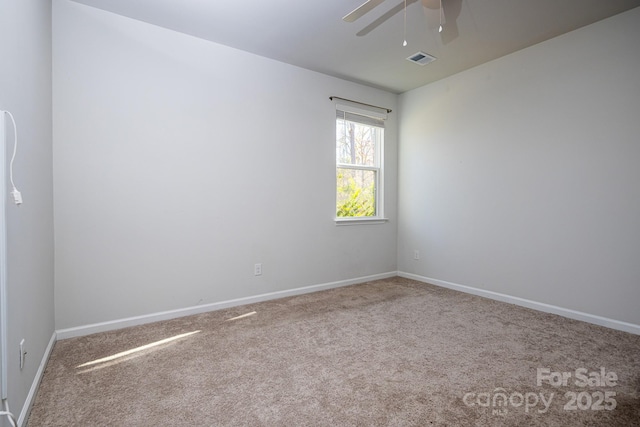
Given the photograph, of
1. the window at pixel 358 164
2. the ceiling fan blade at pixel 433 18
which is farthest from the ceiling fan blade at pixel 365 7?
A: the window at pixel 358 164

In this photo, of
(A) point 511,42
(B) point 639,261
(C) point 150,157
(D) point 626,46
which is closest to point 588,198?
(B) point 639,261

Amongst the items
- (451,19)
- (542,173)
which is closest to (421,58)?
(451,19)

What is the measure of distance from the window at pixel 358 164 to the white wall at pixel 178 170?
0.64 feet

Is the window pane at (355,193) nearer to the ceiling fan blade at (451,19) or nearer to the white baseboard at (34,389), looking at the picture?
the ceiling fan blade at (451,19)

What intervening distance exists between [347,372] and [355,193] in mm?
2613

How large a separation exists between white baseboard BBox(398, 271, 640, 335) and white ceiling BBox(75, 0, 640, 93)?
100.0 inches

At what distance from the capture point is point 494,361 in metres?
2.07

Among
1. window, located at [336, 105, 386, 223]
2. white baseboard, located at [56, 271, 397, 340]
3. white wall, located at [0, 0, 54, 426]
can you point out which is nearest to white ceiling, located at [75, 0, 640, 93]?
window, located at [336, 105, 386, 223]

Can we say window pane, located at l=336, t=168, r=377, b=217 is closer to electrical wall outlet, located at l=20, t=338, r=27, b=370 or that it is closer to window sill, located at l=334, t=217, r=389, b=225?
window sill, located at l=334, t=217, r=389, b=225

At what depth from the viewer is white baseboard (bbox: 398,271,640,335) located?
2584 mm

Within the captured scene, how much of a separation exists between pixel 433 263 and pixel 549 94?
2.21 m

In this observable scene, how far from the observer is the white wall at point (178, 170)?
2.45 metres

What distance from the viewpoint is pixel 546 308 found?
304 cm

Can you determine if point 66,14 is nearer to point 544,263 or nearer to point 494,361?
point 494,361
